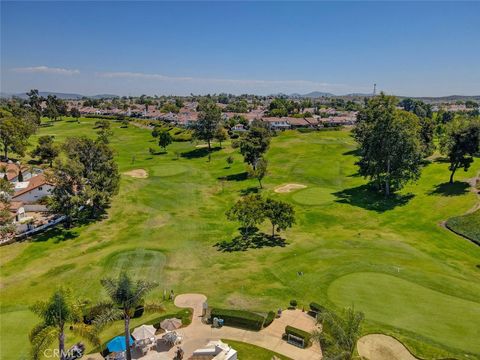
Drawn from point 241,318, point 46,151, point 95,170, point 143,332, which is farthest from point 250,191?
point 46,151

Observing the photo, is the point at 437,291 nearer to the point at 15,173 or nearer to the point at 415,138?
the point at 415,138

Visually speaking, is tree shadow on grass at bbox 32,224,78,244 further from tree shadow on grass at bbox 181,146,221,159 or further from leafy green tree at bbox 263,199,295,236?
tree shadow on grass at bbox 181,146,221,159

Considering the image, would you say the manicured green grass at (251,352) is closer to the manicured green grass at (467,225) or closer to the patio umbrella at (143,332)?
the patio umbrella at (143,332)

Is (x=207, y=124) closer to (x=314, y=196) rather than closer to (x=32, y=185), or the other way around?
(x=314, y=196)

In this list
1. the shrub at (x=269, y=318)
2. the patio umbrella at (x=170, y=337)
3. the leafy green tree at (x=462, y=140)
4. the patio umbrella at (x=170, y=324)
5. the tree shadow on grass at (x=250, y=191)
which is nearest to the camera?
the patio umbrella at (x=170, y=337)

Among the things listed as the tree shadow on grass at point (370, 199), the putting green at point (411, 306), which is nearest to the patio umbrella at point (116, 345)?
the putting green at point (411, 306)

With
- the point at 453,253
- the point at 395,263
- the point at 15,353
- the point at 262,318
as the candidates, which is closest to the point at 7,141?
the point at 15,353
